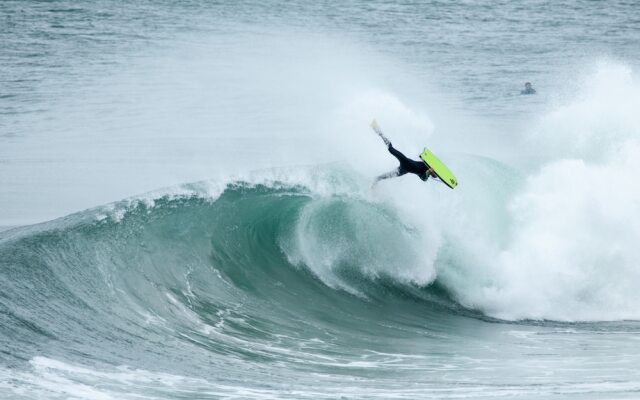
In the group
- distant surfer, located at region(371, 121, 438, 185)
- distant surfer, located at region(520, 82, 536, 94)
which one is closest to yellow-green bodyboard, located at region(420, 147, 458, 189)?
distant surfer, located at region(371, 121, 438, 185)

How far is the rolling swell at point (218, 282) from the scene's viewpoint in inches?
436

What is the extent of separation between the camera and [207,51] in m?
35.2

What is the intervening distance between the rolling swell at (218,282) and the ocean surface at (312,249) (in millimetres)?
38

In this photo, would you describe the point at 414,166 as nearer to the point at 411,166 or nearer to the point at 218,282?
the point at 411,166

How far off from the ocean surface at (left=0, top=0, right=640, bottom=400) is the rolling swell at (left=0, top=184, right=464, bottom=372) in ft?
0.12

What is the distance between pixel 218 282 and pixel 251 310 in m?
0.96

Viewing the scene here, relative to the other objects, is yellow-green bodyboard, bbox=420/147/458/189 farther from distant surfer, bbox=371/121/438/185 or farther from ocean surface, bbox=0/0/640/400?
ocean surface, bbox=0/0/640/400

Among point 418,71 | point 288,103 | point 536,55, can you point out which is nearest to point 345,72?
point 418,71

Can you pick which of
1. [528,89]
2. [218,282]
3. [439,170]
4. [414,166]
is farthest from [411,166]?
[528,89]

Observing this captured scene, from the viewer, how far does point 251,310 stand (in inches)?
518

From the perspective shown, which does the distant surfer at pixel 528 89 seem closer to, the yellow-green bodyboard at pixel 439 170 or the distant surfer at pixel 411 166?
the yellow-green bodyboard at pixel 439 170

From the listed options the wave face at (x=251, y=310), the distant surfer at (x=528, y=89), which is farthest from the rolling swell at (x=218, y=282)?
the distant surfer at (x=528, y=89)

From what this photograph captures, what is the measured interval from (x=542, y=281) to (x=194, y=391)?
663 cm

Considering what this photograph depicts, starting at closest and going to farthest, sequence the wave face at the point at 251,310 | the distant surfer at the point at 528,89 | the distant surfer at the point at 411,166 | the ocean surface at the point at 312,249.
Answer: the wave face at the point at 251,310 < the ocean surface at the point at 312,249 < the distant surfer at the point at 411,166 < the distant surfer at the point at 528,89
